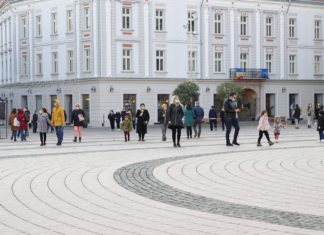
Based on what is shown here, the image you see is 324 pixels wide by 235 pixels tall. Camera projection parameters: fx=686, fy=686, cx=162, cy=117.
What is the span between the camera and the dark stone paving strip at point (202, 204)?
357 inches

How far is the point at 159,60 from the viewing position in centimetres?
5709

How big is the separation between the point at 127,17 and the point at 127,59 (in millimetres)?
3430

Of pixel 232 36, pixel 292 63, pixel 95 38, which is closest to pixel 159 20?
pixel 95 38

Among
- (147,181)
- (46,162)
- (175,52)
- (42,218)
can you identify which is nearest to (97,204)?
(42,218)

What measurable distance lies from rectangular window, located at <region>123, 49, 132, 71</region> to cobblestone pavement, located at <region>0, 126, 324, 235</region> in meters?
36.7

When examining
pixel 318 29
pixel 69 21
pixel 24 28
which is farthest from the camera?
pixel 318 29

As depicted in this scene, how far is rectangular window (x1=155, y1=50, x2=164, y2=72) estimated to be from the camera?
2244 inches

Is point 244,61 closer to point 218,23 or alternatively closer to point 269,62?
point 269,62

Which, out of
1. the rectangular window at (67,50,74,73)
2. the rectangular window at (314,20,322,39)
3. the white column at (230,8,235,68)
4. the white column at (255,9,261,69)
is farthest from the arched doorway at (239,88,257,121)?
the rectangular window at (67,50,74,73)

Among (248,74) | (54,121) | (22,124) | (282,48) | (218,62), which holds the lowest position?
(22,124)

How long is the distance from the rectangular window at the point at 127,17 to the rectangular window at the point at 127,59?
1.92m

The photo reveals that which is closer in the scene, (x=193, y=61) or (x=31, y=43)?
(x=193, y=61)

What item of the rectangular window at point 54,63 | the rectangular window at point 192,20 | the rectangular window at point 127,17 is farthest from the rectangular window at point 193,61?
the rectangular window at point 54,63

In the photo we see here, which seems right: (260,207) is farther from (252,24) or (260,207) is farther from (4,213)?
(252,24)
